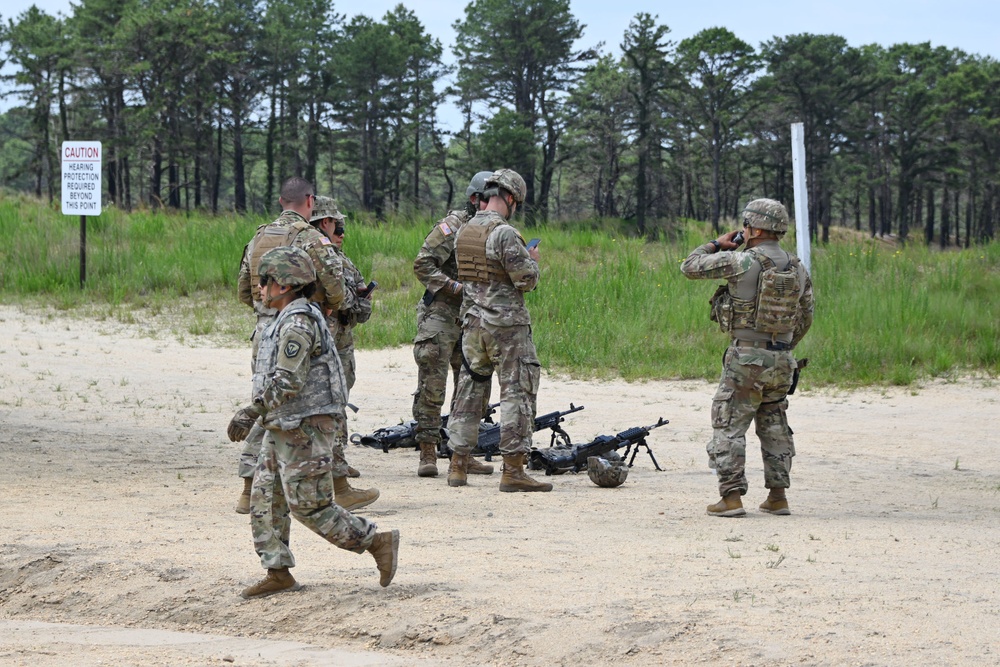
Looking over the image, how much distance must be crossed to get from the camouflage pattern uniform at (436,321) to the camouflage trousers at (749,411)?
7.51 feet

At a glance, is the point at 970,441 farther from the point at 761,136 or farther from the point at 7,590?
the point at 761,136

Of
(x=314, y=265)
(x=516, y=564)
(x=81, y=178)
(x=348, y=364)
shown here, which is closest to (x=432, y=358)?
(x=348, y=364)

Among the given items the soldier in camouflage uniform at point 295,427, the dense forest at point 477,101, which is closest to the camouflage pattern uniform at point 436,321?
the soldier in camouflage uniform at point 295,427

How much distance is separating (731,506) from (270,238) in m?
3.21

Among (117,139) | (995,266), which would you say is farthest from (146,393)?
(117,139)

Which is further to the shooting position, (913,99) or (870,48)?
(870,48)

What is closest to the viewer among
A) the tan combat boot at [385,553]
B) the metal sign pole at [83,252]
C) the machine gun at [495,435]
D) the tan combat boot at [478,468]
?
the tan combat boot at [385,553]

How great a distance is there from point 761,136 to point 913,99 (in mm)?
9139

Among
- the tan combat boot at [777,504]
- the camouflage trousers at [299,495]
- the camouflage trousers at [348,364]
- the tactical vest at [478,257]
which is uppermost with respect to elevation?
the tactical vest at [478,257]

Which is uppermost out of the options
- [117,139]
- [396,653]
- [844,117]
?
[844,117]

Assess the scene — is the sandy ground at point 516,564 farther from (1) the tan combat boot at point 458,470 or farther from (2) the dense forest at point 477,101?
(2) the dense forest at point 477,101

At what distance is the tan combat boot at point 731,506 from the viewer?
707 cm

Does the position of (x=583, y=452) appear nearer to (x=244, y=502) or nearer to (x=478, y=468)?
(x=478, y=468)

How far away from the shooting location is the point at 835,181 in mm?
63531
